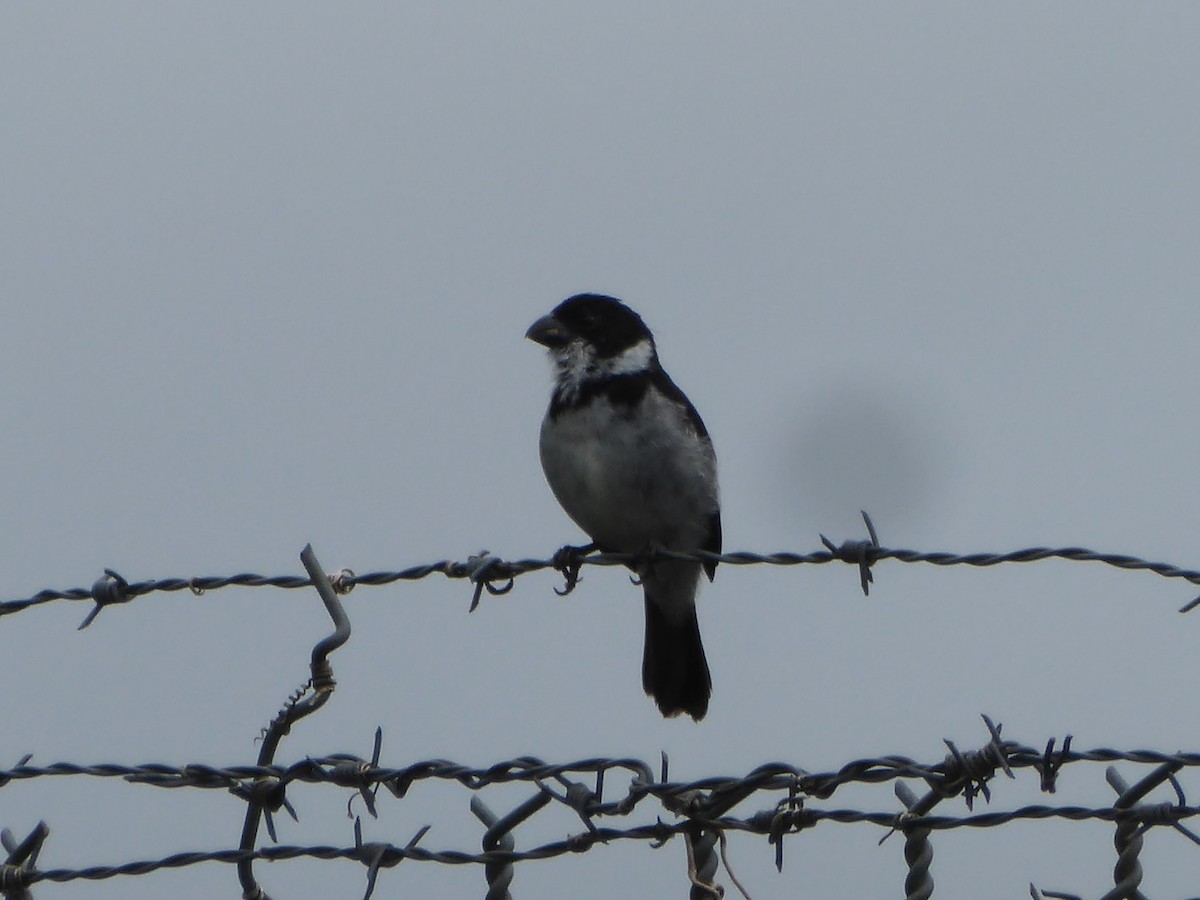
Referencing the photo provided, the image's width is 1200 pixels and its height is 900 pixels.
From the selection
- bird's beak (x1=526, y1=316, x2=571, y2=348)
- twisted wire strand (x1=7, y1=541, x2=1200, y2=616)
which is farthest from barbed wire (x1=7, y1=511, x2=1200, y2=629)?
bird's beak (x1=526, y1=316, x2=571, y2=348)

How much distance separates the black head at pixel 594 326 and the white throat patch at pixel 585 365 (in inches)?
1.2

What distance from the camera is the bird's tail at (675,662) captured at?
717 cm

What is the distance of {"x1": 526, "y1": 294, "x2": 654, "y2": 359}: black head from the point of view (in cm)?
680

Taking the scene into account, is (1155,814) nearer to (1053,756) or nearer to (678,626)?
(1053,756)

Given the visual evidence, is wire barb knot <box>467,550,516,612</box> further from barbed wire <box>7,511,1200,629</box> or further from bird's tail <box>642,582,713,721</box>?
bird's tail <box>642,582,713,721</box>

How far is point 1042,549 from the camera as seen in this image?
346 centimetres

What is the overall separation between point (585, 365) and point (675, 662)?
1.40 m

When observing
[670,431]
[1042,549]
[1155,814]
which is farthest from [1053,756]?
[670,431]

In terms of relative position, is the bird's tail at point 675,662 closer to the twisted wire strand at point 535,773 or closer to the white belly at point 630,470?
the white belly at point 630,470

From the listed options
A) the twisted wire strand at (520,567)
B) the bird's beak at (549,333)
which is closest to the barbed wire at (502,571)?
the twisted wire strand at (520,567)

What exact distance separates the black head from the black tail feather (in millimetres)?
1229

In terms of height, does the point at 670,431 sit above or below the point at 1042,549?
above

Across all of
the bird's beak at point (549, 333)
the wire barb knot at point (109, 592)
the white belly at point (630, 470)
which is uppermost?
the bird's beak at point (549, 333)

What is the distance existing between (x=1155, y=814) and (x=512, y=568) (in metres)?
2.06
